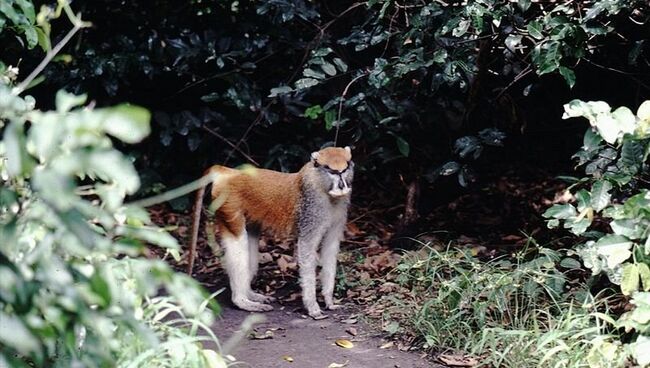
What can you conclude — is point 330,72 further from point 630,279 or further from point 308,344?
point 630,279

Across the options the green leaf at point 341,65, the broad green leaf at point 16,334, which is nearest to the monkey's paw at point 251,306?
the green leaf at point 341,65

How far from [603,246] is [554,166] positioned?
479cm

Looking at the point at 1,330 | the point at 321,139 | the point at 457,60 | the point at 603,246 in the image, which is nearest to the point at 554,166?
the point at 321,139

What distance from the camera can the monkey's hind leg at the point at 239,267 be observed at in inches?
249

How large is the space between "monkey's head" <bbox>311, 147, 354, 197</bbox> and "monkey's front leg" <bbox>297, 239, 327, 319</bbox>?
16.5 inches

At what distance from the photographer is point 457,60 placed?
20.1ft

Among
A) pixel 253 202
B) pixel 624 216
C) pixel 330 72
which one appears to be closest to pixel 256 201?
pixel 253 202

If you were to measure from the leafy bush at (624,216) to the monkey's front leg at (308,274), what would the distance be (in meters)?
1.86

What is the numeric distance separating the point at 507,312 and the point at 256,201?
197 centimetres

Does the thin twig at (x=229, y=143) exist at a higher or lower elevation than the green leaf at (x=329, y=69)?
lower

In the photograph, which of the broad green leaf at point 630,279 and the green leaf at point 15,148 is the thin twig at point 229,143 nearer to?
A: the broad green leaf at point 630,279

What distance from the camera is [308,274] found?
6254mm

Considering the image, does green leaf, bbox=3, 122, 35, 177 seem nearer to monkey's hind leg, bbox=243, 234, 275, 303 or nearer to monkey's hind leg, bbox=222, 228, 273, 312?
monkey's hind leg, bbox=222, 228, 273, 312

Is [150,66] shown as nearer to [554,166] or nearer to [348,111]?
[348,111]
